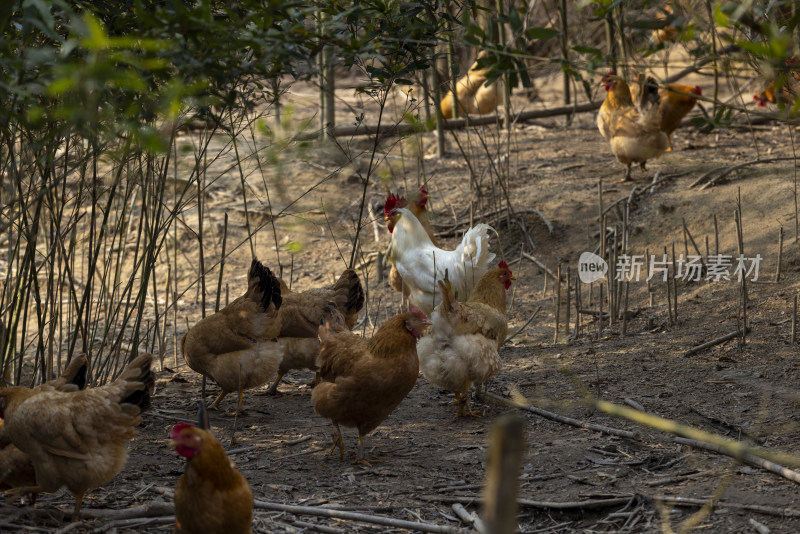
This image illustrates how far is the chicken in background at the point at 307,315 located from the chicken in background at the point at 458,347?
3.17 ft

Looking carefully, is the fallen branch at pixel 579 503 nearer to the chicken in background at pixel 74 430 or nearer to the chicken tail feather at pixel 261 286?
the chicken in background at pixel 74 430

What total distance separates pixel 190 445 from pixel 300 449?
1.89 metres

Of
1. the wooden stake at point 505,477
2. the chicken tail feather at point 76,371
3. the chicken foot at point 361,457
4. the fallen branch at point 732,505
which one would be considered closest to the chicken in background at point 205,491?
the chicken tail feather at point 76,371

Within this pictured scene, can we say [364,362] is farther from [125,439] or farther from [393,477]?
[125,439]

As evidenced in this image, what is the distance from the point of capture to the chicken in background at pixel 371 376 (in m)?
4.43

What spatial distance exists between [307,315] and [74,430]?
255 cm

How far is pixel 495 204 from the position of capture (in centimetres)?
884

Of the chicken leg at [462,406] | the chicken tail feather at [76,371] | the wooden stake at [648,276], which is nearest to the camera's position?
the chicken tail feather at [76,371]

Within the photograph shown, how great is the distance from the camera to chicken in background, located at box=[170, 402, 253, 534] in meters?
3.09

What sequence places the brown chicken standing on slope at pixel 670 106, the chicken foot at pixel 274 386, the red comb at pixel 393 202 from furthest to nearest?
1. the brown chicken standing on slope at pixel 670 106
2. the red comb at pixel 393 202
3. the chicken foot at pixel 274 386

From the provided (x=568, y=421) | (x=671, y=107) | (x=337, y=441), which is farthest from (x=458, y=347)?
(x=671, y=107)

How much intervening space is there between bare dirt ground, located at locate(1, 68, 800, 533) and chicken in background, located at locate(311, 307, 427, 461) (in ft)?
1.07

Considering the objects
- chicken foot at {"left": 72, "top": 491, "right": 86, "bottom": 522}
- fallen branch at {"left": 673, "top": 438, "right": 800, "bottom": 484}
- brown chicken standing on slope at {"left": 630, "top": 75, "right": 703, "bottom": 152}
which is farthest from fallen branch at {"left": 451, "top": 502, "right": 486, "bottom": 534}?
brown chicken standing on slope at {"left": 630, "top": 75, "right": 703, "bottom": 152}

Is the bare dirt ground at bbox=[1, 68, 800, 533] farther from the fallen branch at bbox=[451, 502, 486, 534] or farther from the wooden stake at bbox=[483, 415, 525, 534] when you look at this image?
the wooden stake at bbox=[483, 415, 525, 534]
